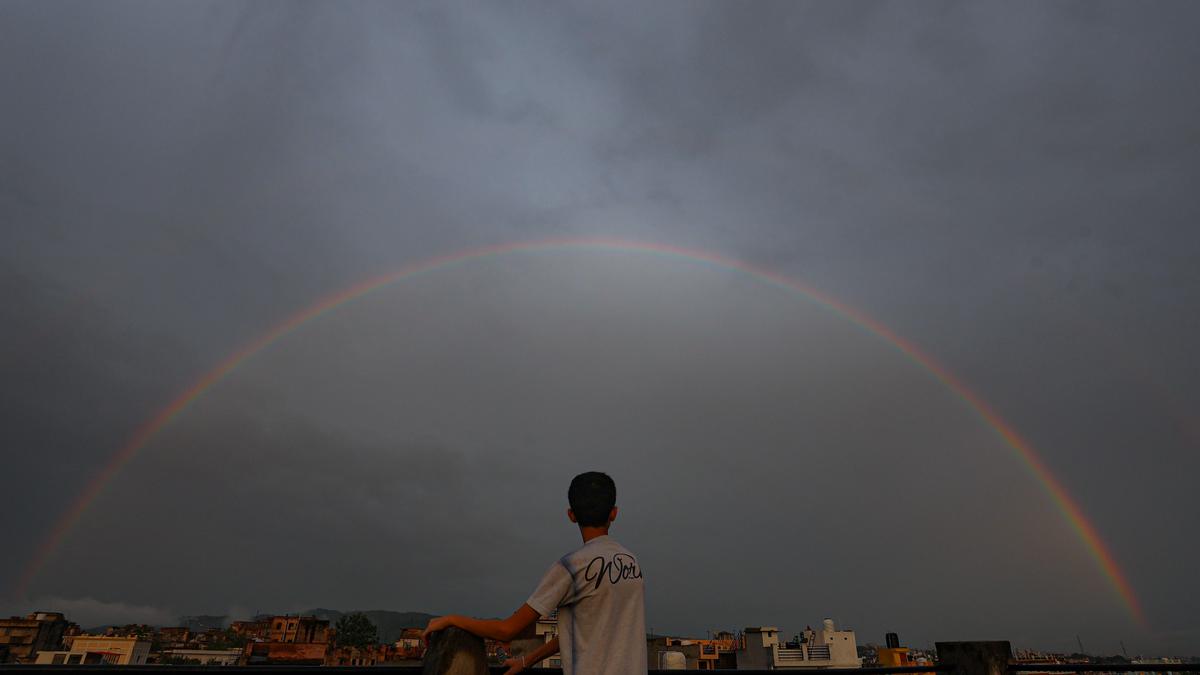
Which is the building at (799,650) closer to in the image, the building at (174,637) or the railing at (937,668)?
the railing at (937,668)

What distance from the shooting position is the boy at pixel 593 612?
104 inches

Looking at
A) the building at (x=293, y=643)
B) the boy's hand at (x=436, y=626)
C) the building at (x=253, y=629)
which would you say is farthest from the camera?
the building at (x=253, y=629)

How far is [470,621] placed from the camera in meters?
2.54

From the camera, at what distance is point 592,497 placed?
3045 mm

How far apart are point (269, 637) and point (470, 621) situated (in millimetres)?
78466

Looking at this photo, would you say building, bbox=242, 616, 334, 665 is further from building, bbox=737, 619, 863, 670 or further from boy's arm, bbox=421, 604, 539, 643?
boy's arm, bbox=421, 604, 539, 643

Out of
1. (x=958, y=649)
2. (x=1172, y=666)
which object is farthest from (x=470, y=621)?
(x=1172, y=666)

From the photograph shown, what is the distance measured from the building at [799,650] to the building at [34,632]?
170ft

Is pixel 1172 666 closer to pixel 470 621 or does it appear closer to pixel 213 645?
pixel 470 621

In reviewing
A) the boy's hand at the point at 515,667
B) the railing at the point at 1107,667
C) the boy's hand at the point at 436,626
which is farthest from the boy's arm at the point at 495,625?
the railing at the point at 1107,667

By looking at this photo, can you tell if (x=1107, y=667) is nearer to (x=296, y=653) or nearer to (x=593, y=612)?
(x=593, y=612)

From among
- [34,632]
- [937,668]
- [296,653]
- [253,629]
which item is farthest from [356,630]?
[937,668]

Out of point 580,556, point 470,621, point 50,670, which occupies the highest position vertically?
point 580,556

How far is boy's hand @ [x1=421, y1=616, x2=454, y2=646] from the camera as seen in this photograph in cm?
248
